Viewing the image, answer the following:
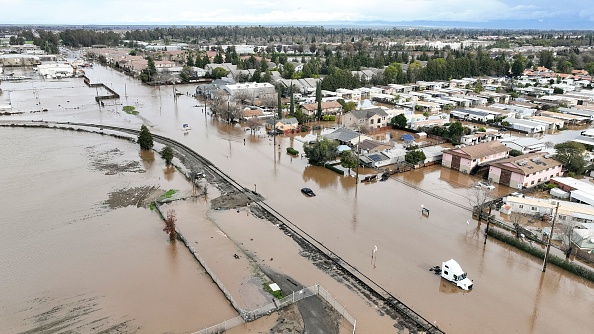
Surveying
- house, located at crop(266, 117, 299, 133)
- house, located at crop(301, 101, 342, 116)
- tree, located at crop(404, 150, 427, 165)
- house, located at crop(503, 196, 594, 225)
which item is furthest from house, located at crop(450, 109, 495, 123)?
house, located at crop(503, 196, 594, 225)

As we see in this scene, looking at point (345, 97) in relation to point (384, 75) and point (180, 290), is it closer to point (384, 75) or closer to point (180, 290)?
point (384, 75)

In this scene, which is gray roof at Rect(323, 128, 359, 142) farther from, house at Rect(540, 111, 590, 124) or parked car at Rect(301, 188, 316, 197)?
house at Rect(540, 111, 590, 124)

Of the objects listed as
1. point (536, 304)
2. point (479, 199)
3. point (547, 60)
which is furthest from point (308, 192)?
point (547, 60)

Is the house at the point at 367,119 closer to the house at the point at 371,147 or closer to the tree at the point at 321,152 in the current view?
the house at the point at 371,147

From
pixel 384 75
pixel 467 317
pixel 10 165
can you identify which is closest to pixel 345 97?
pixel 384 75

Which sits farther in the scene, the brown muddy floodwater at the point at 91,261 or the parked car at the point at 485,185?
the parked car at the point at 485,185

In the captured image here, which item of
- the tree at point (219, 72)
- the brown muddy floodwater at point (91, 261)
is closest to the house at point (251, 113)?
the brown muddy floodwater at point (91, 261)
